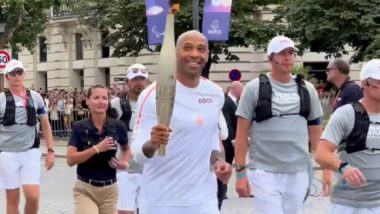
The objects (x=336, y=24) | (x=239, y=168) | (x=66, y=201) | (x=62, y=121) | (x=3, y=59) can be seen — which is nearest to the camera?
(x=239, y=168)

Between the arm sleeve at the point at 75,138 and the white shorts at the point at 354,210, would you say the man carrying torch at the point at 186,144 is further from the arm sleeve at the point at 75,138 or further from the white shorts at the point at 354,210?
the arm sleeve at the point at 75,138

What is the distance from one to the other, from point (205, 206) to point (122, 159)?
8.64 feet

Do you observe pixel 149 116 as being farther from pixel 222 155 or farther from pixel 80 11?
pixel 80 11

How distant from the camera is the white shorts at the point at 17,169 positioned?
10070mm

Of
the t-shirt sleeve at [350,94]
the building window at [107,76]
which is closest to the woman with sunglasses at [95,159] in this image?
the t-shirt sleeve at [350,94]

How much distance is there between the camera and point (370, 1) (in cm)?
3403

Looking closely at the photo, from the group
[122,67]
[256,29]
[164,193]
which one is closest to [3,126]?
[164,193]

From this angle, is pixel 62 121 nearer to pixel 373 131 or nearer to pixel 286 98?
pixel 286 98

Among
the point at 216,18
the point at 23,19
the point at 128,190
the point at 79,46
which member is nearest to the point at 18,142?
the point at 128,190

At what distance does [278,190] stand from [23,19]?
29.5 meters

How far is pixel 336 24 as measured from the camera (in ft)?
114

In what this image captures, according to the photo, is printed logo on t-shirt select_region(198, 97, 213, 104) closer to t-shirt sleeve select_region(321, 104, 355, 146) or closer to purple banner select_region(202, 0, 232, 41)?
t-shirt sleeve select_region(321, 104, 355, 146)

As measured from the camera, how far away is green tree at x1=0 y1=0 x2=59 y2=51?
105ft

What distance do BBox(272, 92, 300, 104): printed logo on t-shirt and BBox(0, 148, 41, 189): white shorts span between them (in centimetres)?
387
